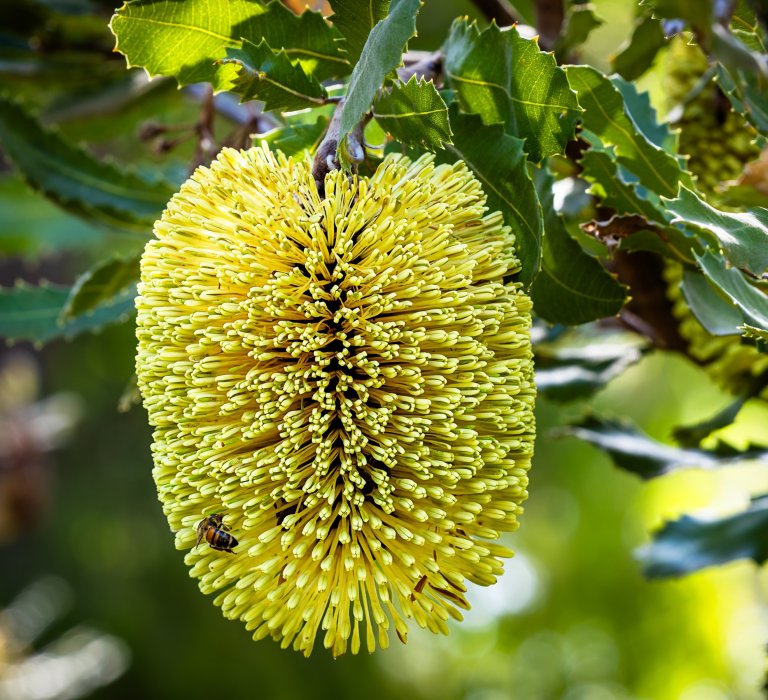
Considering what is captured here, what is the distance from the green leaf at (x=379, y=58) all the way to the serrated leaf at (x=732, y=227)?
184mm

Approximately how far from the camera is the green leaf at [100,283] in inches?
31.7

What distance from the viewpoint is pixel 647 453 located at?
97cm

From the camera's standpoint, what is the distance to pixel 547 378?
3.14 ft

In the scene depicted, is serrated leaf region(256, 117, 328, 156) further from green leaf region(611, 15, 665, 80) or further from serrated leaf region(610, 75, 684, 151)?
green leaf region(611, 15, 665, 80)

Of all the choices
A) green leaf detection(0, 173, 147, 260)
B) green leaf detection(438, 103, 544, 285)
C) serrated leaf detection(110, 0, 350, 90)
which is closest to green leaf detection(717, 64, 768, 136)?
green leaf detection(438, 103, 544, 285)

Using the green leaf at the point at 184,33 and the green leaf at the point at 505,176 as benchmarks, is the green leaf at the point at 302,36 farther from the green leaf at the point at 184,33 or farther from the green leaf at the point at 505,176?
the green leaf at the point at 505,176

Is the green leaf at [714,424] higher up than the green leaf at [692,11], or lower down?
lower down

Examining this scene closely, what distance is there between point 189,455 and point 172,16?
289mm

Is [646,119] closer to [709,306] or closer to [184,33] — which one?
[709,306]

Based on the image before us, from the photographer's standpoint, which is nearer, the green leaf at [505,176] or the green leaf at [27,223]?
the green leaf at [505,176]

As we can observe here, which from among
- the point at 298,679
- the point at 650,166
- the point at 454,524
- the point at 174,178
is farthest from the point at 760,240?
the point at 298,679

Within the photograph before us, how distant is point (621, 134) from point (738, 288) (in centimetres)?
16

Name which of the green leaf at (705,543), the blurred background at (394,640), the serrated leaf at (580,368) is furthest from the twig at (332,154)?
the blurred background at (394,640)

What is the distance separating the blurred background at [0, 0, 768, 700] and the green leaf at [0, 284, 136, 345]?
1.45m
